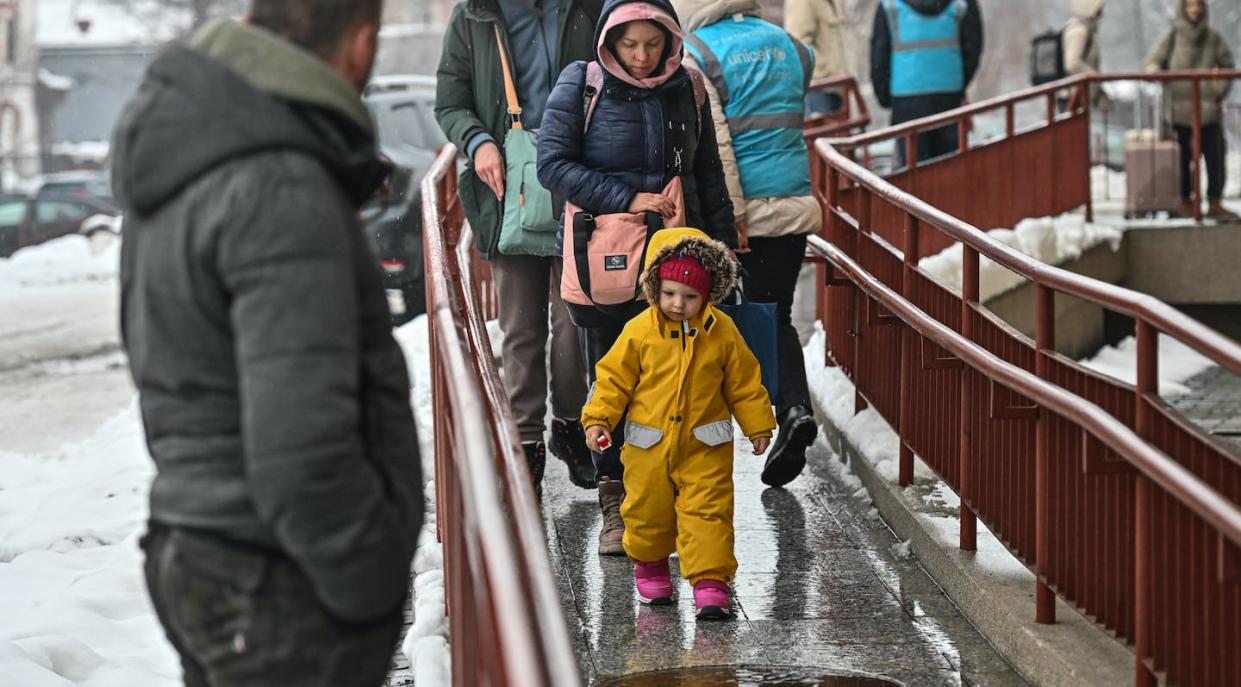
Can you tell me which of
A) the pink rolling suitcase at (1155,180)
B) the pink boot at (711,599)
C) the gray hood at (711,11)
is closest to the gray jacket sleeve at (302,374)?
the pink boot at (711,599)

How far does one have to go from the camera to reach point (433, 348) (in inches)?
219

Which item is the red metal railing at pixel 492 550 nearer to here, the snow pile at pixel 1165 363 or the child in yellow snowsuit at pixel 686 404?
the child in yellow snowsuit at pixel 686 404

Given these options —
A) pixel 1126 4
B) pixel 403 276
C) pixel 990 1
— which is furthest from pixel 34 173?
pixel 403 276

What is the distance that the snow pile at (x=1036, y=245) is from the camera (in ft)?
36.9

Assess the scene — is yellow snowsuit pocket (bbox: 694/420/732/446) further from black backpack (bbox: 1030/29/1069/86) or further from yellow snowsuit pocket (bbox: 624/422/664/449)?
black backpack (bbox: 1030/29/1069/86)

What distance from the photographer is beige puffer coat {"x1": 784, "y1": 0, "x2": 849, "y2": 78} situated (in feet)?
42.9

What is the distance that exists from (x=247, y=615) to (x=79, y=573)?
5.05 metres

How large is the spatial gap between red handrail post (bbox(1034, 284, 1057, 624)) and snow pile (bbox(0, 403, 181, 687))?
2.40 meters

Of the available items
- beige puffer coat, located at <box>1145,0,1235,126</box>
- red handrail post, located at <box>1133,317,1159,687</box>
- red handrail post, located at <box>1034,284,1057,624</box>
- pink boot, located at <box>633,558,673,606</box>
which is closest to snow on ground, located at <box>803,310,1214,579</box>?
red handrail post, located at <box>1034,284,1057,624</box>

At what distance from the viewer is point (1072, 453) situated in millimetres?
4652

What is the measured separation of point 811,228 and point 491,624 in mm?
4230

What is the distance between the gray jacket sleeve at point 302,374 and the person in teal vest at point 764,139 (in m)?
4.06

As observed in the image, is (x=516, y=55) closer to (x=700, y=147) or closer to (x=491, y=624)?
(x=700, y=147)

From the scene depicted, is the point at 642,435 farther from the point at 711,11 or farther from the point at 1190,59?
the point at 1190,59
